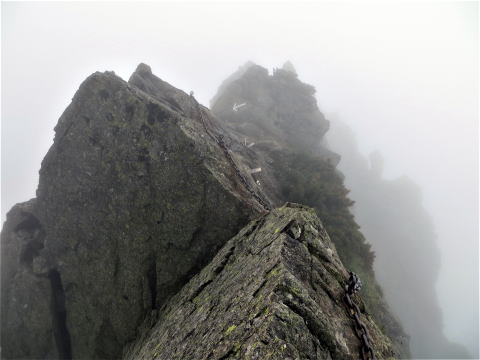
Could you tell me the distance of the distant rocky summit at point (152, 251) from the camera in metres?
7.46

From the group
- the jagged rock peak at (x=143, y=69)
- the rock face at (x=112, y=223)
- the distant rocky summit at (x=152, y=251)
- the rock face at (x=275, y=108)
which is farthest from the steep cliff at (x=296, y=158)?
the jagged rock peak at (x=143, y=69)

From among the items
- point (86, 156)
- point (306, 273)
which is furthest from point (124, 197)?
point (306, 273)

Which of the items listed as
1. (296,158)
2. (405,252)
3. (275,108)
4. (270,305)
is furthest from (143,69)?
(405,252)

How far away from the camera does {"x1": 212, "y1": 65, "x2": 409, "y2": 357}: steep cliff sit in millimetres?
19844

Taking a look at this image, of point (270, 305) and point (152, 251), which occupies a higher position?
point (152, 251)

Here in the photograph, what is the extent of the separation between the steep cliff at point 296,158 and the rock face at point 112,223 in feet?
24.0

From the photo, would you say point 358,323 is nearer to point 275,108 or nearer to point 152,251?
point 152,251

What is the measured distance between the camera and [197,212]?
482 inches

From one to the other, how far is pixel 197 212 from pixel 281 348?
744 centimetres

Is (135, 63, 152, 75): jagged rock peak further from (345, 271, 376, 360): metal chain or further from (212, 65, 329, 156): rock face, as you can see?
(345, 271, 376, 360): metal chain

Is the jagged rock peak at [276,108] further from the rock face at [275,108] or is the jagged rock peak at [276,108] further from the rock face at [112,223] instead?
the rock face at [112,223]

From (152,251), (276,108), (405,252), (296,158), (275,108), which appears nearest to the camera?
(152,251)

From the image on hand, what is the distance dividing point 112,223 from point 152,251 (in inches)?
105

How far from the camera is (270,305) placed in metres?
6.16
